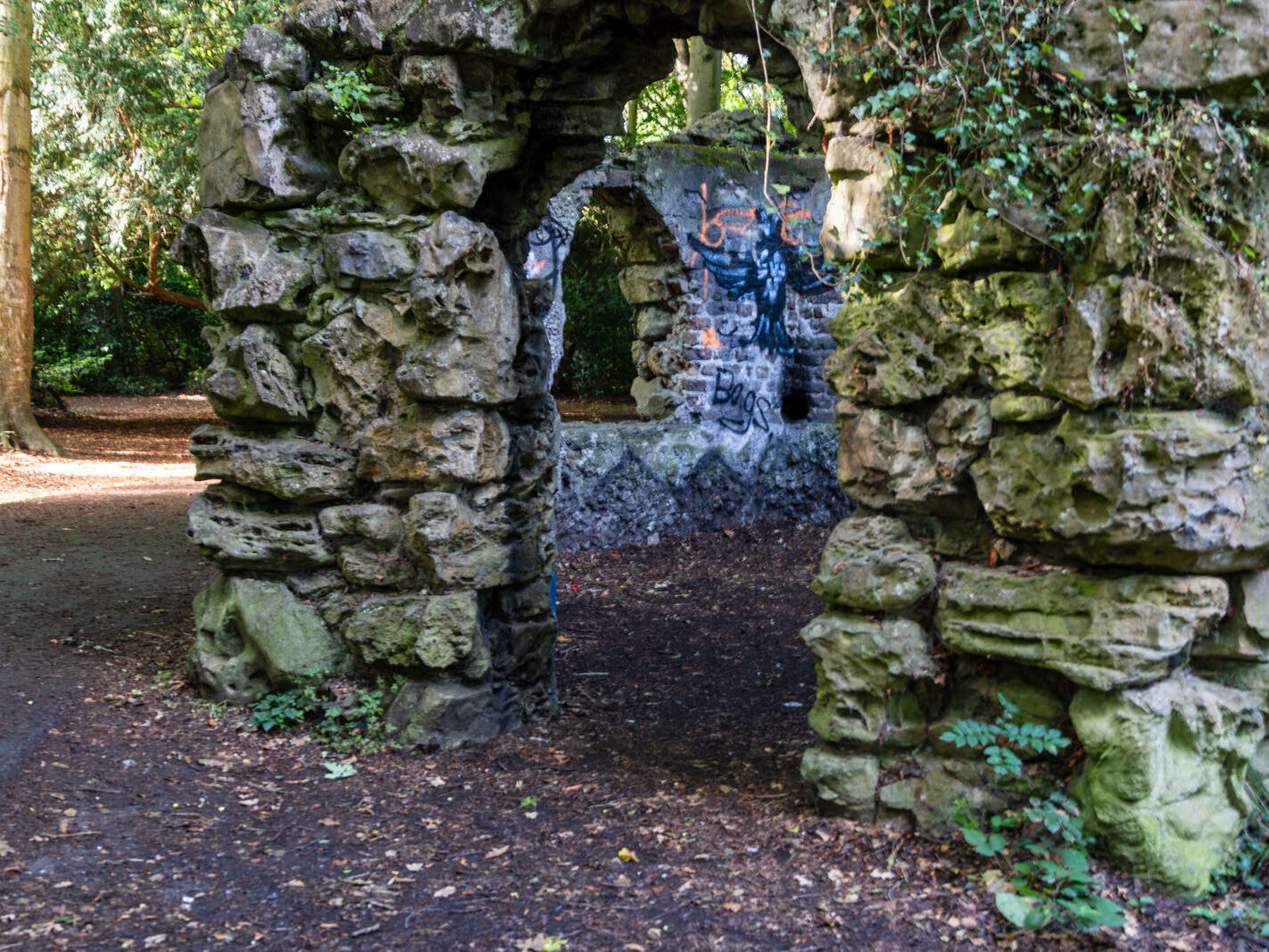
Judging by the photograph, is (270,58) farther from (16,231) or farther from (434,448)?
(16,231)

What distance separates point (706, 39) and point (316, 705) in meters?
3.36

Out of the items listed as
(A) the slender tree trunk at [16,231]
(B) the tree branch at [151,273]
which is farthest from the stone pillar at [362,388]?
(B) the tree branch at [151,273]

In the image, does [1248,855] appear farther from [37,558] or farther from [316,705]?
[37,558]

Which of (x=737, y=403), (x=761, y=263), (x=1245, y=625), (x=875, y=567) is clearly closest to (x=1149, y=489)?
(x=1245, y=625)

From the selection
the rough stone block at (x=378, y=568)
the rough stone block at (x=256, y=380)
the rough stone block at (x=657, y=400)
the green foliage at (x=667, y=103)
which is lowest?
the rough stone block at (x=378, y=568)

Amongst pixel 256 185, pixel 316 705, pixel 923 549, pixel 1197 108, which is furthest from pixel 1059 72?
pixel 316 705

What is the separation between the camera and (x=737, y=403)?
10.3m

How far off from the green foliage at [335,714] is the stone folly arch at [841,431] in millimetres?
102

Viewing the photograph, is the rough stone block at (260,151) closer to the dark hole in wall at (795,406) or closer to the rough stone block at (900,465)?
the rough stone block at (900,465)

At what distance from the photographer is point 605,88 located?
15.9 feet

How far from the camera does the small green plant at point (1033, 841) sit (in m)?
2.99

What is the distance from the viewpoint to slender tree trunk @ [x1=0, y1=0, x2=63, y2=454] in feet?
37.0

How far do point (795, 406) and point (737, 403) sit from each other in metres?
1.15

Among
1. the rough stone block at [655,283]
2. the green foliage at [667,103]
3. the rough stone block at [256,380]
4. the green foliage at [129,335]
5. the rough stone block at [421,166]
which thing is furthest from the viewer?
the green foliage at [129,335]
